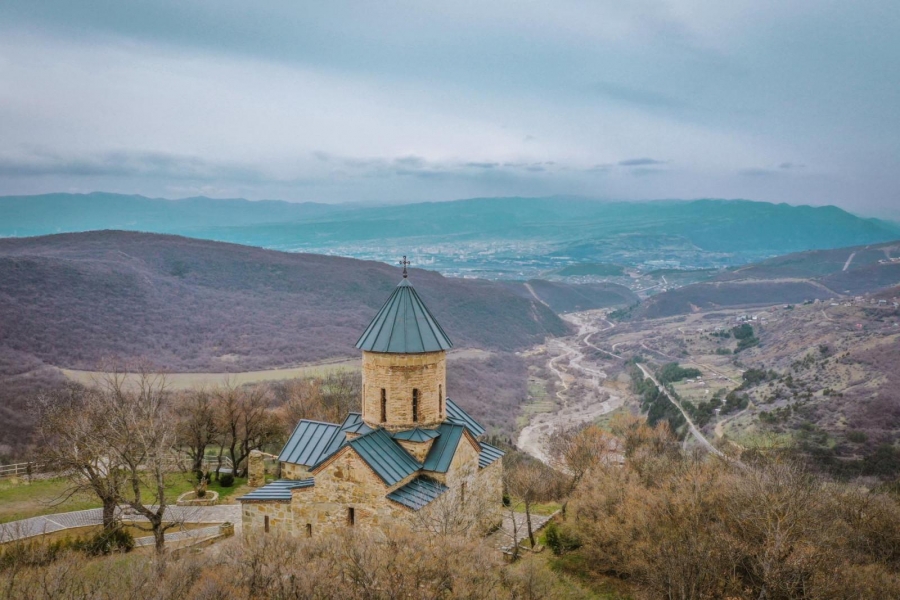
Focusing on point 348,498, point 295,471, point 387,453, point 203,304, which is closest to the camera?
point 348,498

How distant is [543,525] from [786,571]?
35.2 ft

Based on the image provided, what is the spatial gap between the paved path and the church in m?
5.25

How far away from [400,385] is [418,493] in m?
3.73

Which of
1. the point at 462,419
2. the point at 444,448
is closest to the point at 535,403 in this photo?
the point at 462,419

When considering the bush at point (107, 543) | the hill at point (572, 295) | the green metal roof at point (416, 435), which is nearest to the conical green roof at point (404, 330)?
the green metal roof at point (416, 435)

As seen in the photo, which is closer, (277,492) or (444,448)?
(277,492)

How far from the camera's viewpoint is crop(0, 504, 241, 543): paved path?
21.8m

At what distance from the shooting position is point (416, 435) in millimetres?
19141

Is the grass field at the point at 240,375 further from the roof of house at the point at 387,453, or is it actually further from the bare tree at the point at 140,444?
the roof of house at the point at 387,453

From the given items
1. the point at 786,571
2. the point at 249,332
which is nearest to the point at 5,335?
the point at 249,332

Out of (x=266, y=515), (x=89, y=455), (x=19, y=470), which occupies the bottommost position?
(x=19, y=470)

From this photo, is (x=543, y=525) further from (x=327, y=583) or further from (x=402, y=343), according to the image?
(x=327, y=583)

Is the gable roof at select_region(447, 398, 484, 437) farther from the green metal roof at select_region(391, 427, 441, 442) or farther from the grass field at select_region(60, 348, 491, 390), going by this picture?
the grass field at select_region(60, 348, 491, 390)

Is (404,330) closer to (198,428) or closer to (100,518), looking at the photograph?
(100,518)
